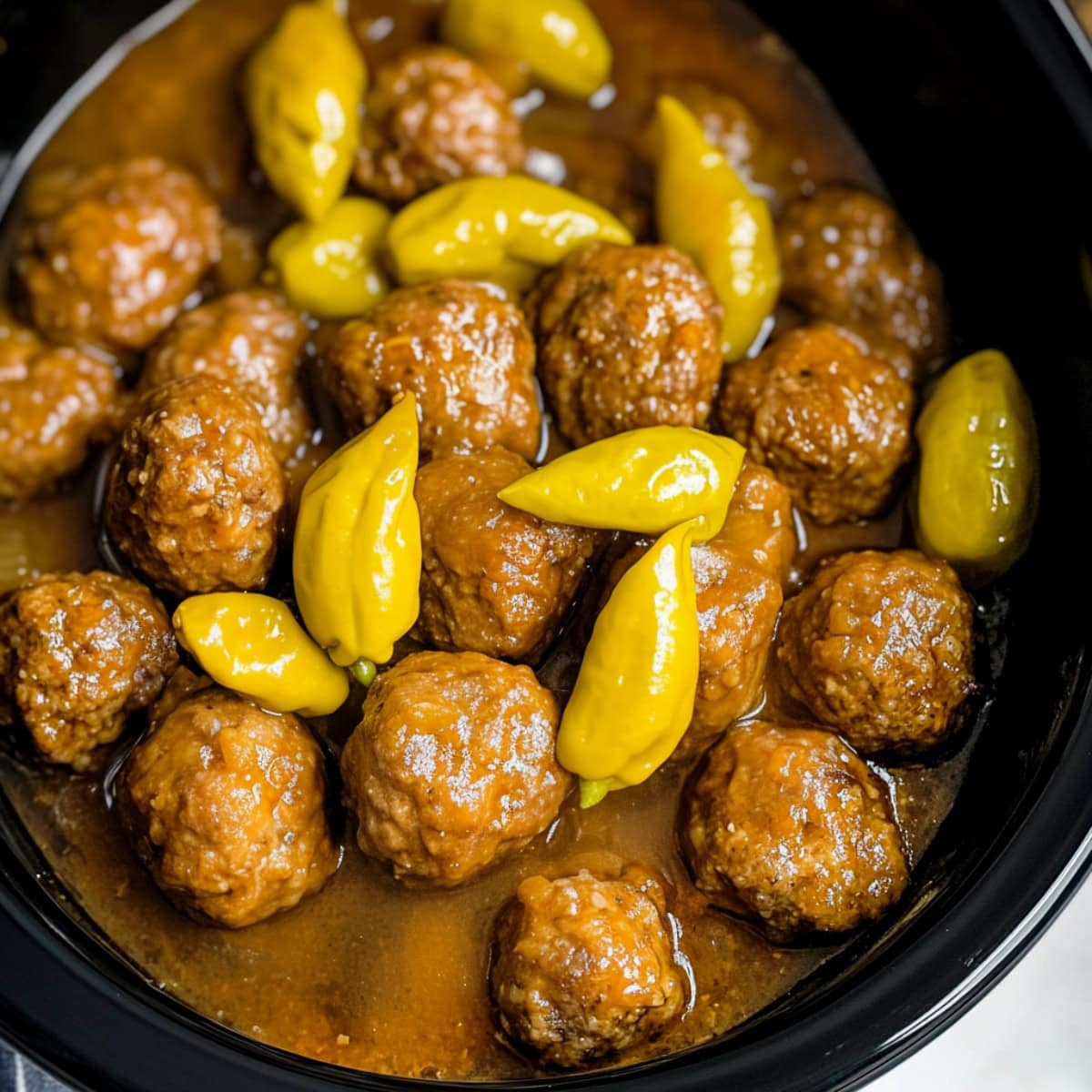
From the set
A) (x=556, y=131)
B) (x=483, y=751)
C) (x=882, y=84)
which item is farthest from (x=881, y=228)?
(x=483, y=751)

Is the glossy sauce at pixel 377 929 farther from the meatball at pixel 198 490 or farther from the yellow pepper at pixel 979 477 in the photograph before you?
the meatball at pixel 198 490

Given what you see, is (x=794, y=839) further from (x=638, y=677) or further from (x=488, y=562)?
(x=488, y=562)

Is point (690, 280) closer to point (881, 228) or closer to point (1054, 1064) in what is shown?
point (881, 228)

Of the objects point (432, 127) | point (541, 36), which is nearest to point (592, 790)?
point (432, 127)

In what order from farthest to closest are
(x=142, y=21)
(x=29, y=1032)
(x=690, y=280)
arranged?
(x=142, y=21) < (x=690, y=280) < (x=29, y=1032)

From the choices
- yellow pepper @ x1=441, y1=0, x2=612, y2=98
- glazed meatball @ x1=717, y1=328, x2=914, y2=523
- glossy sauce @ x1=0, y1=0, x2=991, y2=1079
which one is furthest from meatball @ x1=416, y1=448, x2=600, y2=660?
yellow pepper @ x1=441, y1=0, x2=612, y2=98

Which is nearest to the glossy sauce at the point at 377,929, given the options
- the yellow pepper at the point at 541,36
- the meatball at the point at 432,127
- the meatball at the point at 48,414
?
the meatball at the point at 48,414
